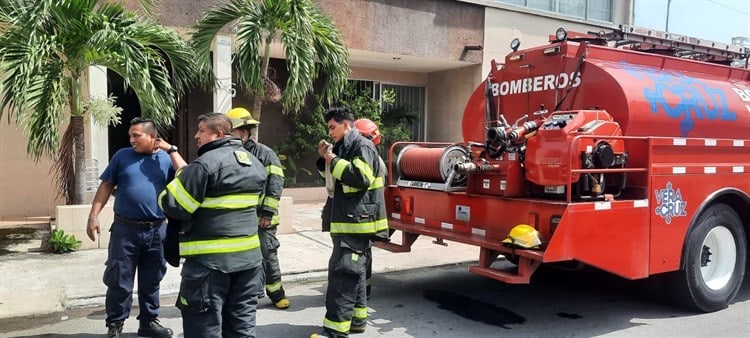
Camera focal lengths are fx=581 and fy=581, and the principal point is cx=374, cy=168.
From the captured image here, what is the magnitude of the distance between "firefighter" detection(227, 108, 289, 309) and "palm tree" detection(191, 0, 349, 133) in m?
2.86

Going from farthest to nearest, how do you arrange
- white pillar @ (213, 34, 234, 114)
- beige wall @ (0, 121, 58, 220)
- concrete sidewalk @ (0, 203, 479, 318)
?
beige wall @ (0, 121, 58, 220)
white pillar @ (213, 34, 234, 114)
concrete sidewalk @ (0, 203, 479, 318)

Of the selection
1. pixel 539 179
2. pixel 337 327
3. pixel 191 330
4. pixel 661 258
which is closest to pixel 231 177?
pixel 191 330

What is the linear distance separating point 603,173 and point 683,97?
1395 millimetres

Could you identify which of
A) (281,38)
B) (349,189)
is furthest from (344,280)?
(281,38)

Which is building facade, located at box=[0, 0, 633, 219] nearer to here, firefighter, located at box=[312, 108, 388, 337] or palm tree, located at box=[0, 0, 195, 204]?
palm tree, located at box=[0, 0, 195, 204]

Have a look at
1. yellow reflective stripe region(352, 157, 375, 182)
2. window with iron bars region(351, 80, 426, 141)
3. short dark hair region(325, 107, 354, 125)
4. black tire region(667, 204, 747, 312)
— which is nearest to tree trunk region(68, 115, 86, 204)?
short dark hair region(325, 107, 354, 125)

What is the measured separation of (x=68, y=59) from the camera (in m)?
7.00

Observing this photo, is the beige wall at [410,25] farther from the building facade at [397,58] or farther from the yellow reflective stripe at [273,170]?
the yellow reflective stripe at [273,170]

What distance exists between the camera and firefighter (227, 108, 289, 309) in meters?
4.69

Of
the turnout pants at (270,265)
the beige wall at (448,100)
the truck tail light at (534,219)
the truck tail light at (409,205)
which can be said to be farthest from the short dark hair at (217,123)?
the beige wall at (448,100)

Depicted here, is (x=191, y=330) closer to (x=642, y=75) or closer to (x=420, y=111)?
(x=642, y=75)

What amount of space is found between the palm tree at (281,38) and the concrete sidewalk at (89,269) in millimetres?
2114

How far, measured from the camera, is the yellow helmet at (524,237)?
4.40 meters

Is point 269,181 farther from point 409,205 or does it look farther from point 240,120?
point 409,205
